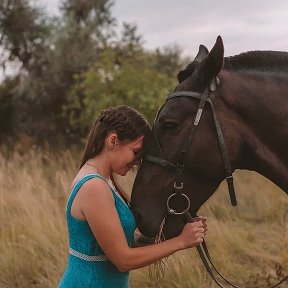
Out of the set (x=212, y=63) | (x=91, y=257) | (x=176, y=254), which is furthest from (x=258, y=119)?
(x=176, y=254)

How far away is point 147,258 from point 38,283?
9.35ft

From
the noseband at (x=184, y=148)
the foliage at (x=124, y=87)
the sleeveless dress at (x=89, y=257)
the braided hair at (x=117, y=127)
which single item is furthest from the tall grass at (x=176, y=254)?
the foliage at (x=124, y=87)

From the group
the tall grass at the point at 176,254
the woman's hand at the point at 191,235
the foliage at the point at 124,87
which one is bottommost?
the tall grass at the point at 176,254

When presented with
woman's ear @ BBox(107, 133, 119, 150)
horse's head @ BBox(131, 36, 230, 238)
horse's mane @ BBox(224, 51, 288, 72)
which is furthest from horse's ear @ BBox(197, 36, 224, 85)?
woman's ear @ BBox(107, 133, 119, 150)

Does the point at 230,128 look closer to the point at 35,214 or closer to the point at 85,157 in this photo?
the point at 85,157

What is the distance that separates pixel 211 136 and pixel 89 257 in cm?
79

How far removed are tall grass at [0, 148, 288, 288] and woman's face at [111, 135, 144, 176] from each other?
2.06m

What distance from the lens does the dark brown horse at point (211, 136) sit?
2613 mm

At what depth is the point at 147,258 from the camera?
2486 mm

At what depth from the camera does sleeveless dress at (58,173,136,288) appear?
2.59 m

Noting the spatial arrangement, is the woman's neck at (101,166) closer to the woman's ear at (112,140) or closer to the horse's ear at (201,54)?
the woman's ear at (112,140)

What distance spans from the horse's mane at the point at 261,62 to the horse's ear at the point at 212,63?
19 cm

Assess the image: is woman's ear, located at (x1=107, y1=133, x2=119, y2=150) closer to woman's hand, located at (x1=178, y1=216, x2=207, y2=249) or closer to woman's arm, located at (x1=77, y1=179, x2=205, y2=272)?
woman's arm, located at (x1=77, y1=179, x2=205, y2=272)

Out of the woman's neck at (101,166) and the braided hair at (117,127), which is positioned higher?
the braided hair at (117,127)
